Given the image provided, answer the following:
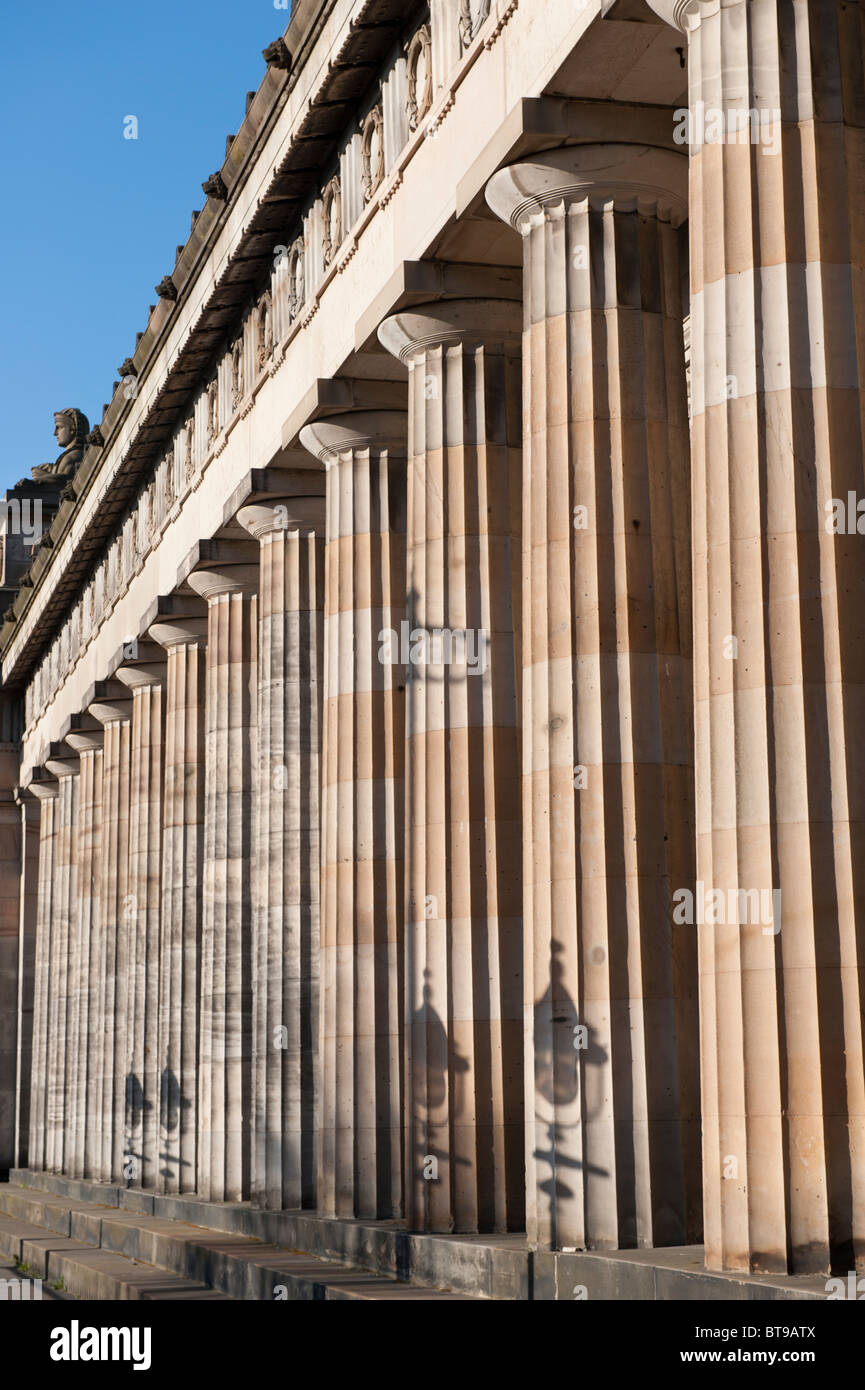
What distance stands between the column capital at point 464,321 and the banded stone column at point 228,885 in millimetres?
14425

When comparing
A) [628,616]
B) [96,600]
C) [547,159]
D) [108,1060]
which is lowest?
[108,1060]

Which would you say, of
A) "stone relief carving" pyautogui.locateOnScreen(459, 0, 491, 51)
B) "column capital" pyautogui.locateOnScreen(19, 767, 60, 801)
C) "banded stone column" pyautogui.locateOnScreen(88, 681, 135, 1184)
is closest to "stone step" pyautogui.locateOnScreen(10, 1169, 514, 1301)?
"banded stone column" pyautogui.locateOnScreen(88, 681, 135, 1184)

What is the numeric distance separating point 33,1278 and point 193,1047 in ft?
34.6

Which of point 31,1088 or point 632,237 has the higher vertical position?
point 632,237

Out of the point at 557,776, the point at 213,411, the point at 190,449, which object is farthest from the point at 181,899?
the point at 557,776

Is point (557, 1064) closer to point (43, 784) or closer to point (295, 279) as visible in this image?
point (295, 279)

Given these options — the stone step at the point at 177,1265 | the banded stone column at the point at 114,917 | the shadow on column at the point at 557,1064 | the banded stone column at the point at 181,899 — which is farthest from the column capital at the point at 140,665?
the shadow on column at the point at 557,1064

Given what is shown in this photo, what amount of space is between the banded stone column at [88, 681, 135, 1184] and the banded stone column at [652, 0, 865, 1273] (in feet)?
118

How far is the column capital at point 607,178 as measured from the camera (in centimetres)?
2456

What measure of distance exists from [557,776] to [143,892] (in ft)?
101

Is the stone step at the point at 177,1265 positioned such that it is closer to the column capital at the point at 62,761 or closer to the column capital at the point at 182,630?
the column capital at the point at 182,630

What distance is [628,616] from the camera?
2341 cm

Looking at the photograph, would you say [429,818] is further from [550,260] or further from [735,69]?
[735,69]
